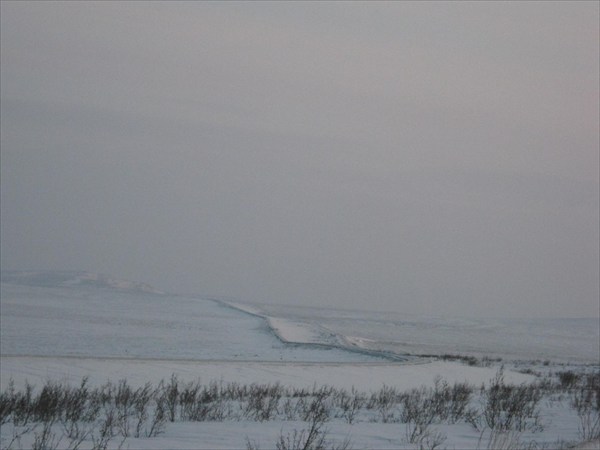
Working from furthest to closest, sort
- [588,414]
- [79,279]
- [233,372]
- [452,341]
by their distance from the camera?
[79,279]
[452,341]
[233,372]
[588,414]

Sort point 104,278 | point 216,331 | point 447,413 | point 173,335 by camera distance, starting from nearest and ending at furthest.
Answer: point 447,413, point 173,335, point 216,331, point 104,278

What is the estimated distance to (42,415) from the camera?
29.9 ft

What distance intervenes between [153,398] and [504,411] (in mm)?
5782

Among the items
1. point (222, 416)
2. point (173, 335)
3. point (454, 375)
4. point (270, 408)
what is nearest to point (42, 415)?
point (222, 416)

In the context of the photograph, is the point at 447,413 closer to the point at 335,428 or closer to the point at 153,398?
the point at 335,428

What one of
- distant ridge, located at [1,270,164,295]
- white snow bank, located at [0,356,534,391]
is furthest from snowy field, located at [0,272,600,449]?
distant ridge, located at [1,270,164,295]

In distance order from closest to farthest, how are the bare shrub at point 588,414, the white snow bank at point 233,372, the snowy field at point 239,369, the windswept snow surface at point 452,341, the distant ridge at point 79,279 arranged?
the snowy field at point 239,369, the bare shrub at point 588,414, the white snow bank at point 233,372, the windswept snow surface at point 452,341, the distant ridge at point 79,279

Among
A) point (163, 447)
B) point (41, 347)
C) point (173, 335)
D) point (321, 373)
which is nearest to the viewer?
point (163, 447)

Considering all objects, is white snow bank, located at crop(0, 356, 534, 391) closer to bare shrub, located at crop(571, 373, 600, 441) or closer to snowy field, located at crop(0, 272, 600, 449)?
snowy field, located at crop(0, 272, 600, 449)

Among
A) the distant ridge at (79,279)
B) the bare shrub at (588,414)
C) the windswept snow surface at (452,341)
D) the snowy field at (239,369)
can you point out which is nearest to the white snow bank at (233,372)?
the snowy field at (239,369)

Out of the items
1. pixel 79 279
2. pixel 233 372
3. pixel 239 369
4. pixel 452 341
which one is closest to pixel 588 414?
pixel 233 372

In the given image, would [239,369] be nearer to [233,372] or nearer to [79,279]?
[233,372]

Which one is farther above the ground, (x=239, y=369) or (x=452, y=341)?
(x=239, y=369)

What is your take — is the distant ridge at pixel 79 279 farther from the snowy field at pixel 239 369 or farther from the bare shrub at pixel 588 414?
the bare shrub at pixel 588 414
